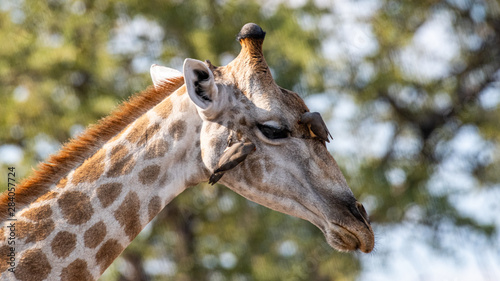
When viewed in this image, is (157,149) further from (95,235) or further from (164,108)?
(95,235)

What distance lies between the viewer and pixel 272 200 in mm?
4656

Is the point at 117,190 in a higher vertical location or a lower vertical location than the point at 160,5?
higher

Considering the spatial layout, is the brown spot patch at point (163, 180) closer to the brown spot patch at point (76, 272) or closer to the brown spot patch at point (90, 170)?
the brown spot patch at point (90, 170)

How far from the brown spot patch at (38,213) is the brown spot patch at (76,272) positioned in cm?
35

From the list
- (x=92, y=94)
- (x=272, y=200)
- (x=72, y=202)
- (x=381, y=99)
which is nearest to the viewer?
(x=72, y=202)

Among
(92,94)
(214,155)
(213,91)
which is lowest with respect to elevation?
(92,94)

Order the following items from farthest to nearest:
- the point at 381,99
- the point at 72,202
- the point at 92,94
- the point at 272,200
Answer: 1. the point at 381,99
2. the point at 92,94
3. the point at 272,200
4. the point at 72,202

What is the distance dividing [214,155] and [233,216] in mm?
14551

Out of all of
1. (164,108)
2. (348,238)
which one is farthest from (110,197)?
(348,238)

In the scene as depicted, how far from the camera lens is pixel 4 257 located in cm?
411

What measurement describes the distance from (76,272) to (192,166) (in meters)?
1.03

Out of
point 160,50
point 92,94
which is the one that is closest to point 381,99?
point 160,50

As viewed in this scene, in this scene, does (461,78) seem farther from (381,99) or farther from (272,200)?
(272,200)

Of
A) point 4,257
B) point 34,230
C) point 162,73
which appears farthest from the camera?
point 162,73
